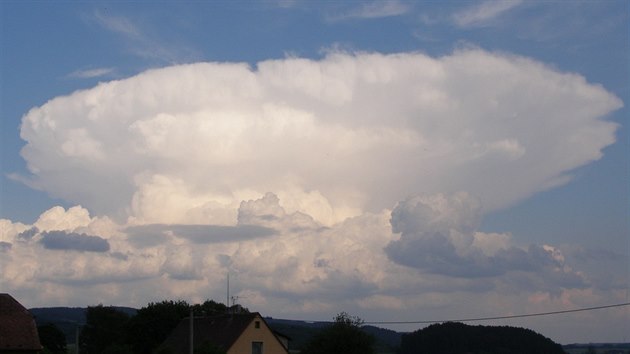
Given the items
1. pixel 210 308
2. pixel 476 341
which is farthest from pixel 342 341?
pixel 476 341

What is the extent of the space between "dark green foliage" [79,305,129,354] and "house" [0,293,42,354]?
54.5 m

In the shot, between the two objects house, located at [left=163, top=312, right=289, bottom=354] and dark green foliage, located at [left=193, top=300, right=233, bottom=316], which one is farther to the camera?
dark green foliage, located at [left=193, top=300, right=233, bottom=316]

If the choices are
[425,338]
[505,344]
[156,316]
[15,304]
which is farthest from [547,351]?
[15,304]

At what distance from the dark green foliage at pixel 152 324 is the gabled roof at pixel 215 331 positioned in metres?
14.0

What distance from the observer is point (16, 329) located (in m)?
57.6

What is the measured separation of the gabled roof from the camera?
7994 centimetres

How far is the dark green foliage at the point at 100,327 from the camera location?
117 metres

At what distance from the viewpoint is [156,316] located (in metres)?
106

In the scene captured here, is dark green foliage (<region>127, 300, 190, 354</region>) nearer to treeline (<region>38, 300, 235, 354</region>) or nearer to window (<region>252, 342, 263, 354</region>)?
treeline (<region>38, 300, 235, 354</region>)

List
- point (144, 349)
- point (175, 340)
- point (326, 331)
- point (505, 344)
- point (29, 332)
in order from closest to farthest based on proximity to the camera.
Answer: point (29, 332), point (326, 331), point (175, 340), point (144, 349), point (505, 344)

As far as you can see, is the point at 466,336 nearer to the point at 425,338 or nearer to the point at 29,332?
the point at 425,338

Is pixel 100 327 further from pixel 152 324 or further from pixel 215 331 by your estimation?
pixel 215 331

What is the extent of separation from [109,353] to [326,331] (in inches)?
816

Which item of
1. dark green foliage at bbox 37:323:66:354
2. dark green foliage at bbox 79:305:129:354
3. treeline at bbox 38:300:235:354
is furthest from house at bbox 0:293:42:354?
dark green foliage at bbox 79:305:129:354
